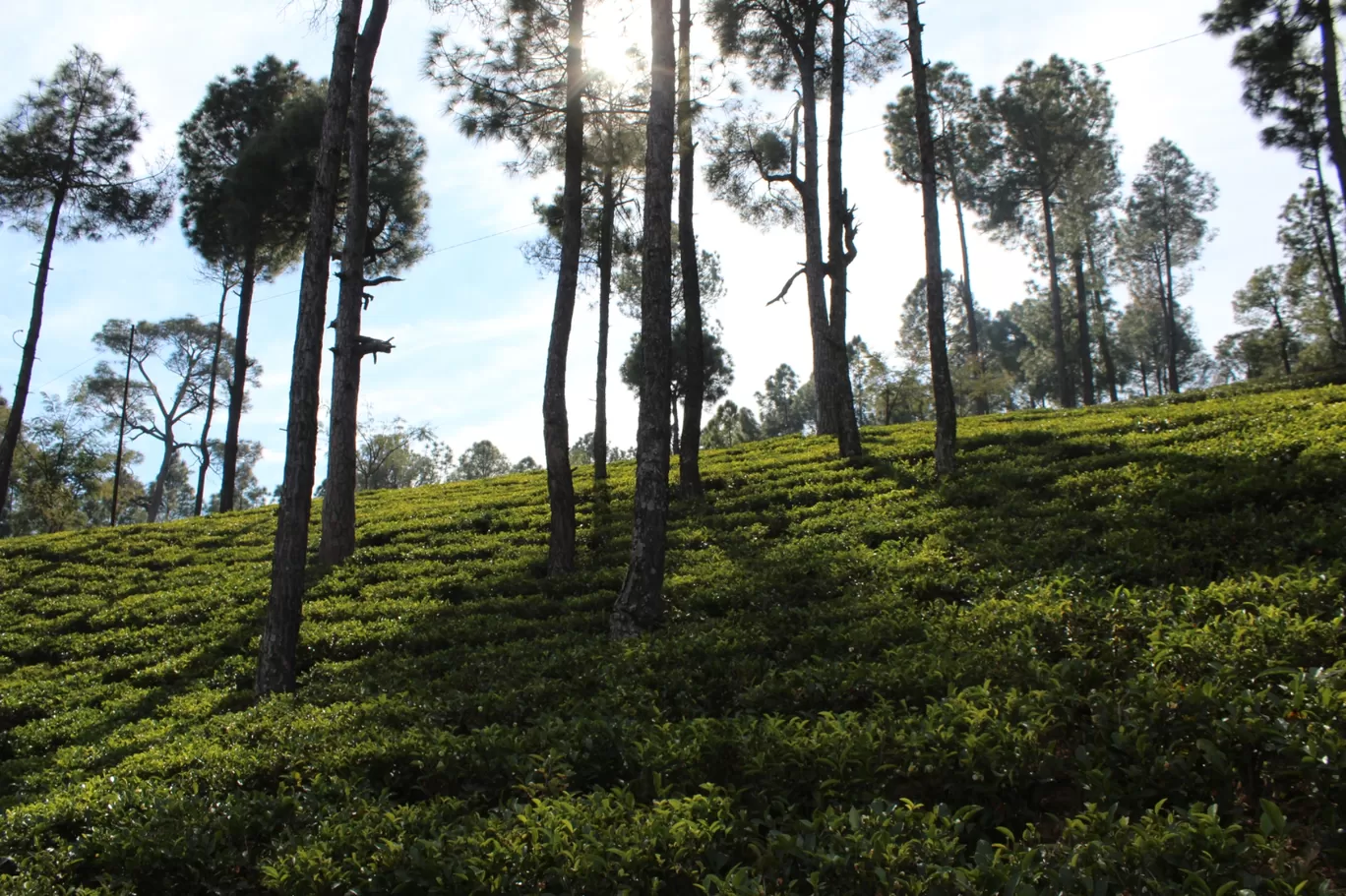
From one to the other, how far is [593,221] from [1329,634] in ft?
61.8

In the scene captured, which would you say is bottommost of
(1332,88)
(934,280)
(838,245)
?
(934,280)

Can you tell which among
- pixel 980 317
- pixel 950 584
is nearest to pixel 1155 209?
pixel 980 317

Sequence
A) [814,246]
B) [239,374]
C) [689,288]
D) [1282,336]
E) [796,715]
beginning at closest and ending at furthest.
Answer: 1. [796,715]
2. [689,288]
3. [814,246]
4. [239,374]
5. [1282,336]

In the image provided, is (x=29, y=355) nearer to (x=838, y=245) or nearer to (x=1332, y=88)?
(x=838, y=245)

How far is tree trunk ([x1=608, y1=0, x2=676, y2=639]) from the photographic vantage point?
27.0ft

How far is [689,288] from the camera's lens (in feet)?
48.4

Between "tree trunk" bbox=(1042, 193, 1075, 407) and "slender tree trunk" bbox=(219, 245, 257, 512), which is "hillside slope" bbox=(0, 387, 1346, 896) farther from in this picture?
"tree trunk" bbox=(1042, 193, 1075, 407)

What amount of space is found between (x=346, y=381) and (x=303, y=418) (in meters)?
4.97

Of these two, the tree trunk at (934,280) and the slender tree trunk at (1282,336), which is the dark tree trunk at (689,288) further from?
the slender tree trunk at (1282,336)

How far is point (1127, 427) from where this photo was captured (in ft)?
46.9

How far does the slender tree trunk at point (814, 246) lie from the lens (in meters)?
17.9

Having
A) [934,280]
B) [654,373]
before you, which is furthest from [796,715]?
[934,280]

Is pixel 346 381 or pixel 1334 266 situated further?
pixel 1334 266

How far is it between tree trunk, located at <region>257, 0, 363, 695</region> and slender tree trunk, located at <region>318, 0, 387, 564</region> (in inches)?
167
